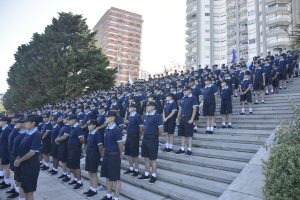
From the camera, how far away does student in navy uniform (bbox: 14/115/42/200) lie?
619cm

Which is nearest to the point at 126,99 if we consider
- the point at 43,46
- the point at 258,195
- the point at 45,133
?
the point at 45,133

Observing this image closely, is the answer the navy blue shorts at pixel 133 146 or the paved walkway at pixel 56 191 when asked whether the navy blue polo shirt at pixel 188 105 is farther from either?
the paved walkway at pixel 56 191

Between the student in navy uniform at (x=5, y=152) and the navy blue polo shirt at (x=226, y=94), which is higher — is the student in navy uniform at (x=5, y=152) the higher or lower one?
the lower one

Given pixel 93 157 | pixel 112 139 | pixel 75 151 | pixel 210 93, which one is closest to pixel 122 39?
Result: pixel 210 93

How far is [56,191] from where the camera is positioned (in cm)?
813

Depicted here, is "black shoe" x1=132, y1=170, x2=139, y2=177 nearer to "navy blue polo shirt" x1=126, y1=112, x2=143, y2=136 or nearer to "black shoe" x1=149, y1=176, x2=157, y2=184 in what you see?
"black shoe" x1=149, y1=176, x2=157, y2=184

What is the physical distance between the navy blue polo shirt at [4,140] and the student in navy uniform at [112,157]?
12.6 ft

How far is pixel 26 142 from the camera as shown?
642cm

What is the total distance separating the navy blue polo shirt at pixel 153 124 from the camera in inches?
307

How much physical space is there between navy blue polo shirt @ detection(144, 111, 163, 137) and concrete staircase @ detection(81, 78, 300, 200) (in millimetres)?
1180

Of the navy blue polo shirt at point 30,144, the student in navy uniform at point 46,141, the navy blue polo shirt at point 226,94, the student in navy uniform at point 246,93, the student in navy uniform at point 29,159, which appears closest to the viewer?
the student in navy uniform at point 29,159

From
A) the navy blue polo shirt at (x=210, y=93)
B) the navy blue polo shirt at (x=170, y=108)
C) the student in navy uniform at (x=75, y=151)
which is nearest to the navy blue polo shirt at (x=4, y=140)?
the student in navy uniform at (x=75, y=151)

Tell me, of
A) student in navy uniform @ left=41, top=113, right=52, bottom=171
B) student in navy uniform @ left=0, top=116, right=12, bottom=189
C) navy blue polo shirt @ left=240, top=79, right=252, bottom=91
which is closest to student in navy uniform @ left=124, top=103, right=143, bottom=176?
student in navy uniform @ left=0, top=116, right=12, bottom=189

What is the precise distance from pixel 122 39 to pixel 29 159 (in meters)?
119
